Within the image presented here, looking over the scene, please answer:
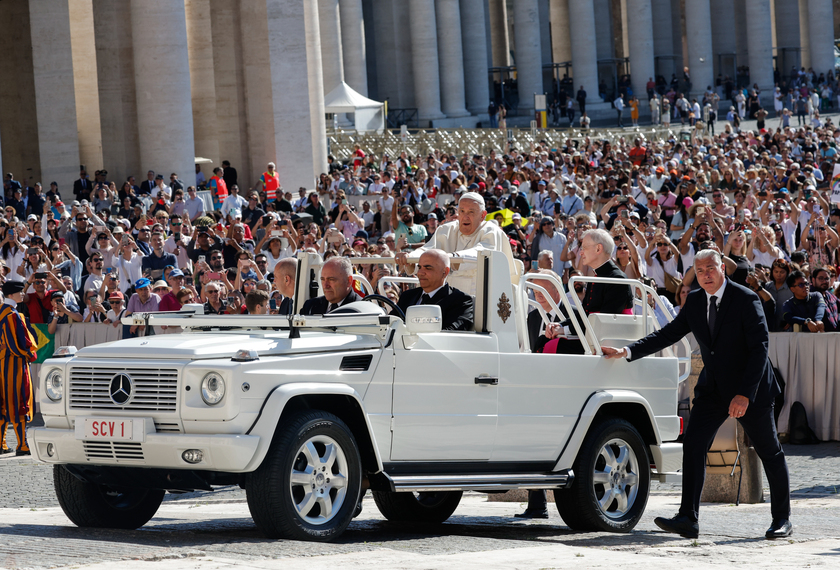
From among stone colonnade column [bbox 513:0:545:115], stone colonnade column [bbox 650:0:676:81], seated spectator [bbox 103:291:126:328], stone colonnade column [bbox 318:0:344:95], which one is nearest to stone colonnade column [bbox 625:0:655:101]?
stone colonnade column [bbox 513:0:545:115]

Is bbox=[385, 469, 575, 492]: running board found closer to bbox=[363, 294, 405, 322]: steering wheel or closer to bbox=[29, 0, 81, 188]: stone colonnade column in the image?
bbox=[363, 294, 405, 322]: steering wheel

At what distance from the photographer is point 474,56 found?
233ft

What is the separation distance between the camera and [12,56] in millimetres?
34906

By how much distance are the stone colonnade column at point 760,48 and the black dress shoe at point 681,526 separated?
73.8 meters

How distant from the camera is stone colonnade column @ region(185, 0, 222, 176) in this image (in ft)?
122

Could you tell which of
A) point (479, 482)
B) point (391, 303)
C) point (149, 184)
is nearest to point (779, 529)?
point (479, 482)

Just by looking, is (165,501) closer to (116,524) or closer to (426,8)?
(116,524)

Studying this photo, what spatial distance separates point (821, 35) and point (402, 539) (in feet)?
259

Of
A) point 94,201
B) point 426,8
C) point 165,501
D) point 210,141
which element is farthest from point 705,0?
point 165,501

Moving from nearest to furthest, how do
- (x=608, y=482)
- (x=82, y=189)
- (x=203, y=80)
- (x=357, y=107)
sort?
(x=608, y=482)
(x=82, y=189)
(x=203, y=80)
(x=357, y=107)

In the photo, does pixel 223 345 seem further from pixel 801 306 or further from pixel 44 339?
pixel 44 339

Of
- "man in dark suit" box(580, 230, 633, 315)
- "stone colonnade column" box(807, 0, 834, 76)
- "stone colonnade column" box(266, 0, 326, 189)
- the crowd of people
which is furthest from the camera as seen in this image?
"stone colonnade column" box(807, 0, 834, 76)

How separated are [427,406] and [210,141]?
30808mm

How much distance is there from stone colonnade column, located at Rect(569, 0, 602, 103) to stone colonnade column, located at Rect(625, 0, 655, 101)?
12.3 ft
